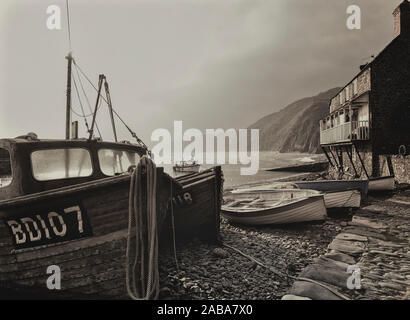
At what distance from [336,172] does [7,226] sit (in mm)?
32270

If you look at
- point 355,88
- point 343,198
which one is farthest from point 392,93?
point 343,198

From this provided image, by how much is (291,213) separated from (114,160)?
713 cm

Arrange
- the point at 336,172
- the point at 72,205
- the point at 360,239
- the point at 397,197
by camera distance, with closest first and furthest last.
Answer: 1. the point at 72,205
2. the point at 360,239
3. the point at 397,197
4. the point at 336,172

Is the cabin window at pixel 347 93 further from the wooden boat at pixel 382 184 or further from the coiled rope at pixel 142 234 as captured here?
the coiled rope at pixel 142 234

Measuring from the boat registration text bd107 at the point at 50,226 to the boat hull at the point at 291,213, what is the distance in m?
7.21

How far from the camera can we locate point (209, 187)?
28.0ft

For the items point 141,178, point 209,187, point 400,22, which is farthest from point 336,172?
point 141,178

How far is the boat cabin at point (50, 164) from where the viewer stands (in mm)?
5551

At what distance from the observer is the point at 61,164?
608cm

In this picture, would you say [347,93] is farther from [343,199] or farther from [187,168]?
[187,168]

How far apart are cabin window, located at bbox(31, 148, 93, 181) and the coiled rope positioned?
2.06 meters

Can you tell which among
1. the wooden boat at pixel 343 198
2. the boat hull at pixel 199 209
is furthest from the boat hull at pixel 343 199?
the boat hull at pixel 199 209
